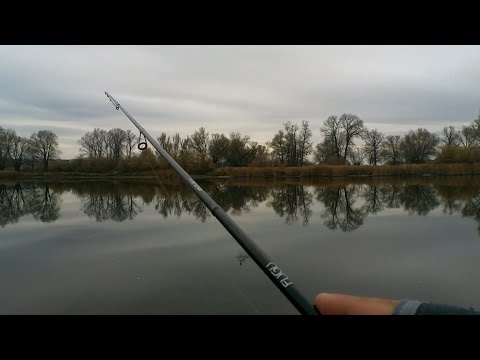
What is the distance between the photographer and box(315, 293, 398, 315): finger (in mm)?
891

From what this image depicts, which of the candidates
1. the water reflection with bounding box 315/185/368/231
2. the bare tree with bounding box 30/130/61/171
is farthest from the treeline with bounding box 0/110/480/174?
the water reflection with bounding box 315/185/368/231

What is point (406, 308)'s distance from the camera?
0.87 m

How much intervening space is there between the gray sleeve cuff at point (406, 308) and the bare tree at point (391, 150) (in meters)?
59.7

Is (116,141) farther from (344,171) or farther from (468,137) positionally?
(468,137)

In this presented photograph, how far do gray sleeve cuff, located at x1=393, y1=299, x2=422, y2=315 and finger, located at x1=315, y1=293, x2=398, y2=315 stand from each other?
1 cm

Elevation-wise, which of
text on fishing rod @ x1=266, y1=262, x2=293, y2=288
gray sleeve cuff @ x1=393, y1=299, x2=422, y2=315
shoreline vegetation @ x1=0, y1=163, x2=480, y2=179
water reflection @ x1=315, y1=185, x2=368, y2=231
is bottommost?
water reflection @ x1=315, y1=185, x2=368, y2=231

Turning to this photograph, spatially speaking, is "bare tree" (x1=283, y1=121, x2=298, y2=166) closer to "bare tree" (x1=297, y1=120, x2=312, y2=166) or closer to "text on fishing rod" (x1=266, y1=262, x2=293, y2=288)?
"bare tree" (x1=297, y1=120, x2=312, y2=166)

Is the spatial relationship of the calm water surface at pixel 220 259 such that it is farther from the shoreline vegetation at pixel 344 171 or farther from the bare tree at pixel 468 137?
the bare tree at pixel 468 137

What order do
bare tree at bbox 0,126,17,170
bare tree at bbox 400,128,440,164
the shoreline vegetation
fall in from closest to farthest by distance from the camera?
the shoreline vegetation → bare tree at bbox 0,126,17,170 → bare tree at bbox 400,128,440,164

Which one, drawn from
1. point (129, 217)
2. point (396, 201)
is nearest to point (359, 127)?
point (396, 201)

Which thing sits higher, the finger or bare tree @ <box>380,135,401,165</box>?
bare tree @ <box>380,135,401,165</box>
